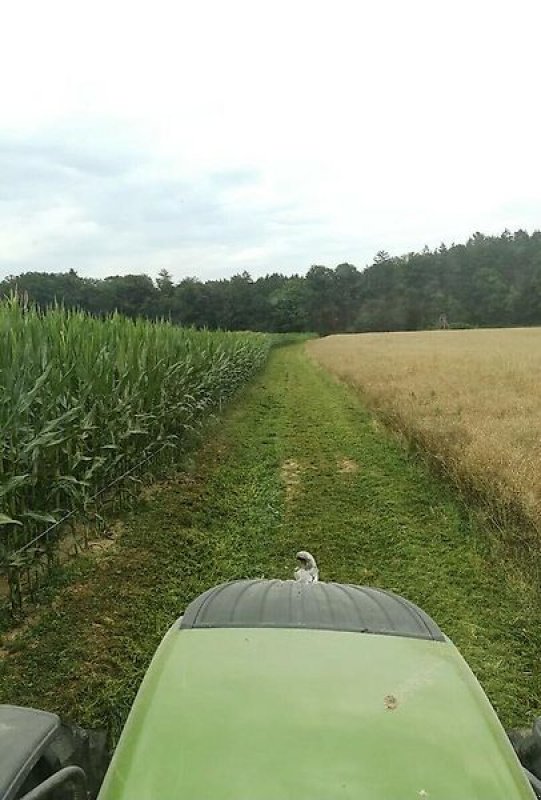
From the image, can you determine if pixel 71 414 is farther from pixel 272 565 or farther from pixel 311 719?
pixel 311 719

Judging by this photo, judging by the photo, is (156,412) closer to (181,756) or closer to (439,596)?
(439,596)

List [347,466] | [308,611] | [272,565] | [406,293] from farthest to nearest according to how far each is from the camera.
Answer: [406,293]
[347,466]
[272,565]
[308,611]

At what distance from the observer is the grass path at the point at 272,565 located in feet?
12.2

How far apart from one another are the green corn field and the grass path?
52 cm

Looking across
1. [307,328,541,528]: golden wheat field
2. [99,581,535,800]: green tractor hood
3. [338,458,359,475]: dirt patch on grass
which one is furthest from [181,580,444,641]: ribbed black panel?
[338,458,359,475]: dirt patch on grass

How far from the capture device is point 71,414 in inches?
181

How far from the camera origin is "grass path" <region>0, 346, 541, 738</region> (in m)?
3.73

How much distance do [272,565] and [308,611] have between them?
3571mm

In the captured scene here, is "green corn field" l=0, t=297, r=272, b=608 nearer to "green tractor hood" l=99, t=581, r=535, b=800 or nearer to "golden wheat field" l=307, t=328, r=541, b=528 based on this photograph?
"green tractor hood" l=99, t=581, r=535, b=800

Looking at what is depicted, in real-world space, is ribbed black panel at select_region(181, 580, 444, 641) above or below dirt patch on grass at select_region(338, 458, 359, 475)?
above

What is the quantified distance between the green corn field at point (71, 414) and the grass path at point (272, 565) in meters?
0.52

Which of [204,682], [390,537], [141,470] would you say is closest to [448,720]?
[204,682]

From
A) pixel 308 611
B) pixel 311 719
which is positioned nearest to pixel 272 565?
pixel 308 611

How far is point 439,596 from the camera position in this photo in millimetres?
4719
